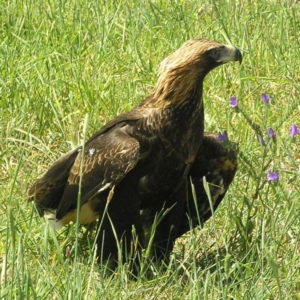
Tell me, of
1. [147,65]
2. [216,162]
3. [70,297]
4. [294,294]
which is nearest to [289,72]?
[147,65]

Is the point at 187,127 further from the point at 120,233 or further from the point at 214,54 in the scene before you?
the point at 120,233

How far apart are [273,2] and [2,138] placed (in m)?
2.45

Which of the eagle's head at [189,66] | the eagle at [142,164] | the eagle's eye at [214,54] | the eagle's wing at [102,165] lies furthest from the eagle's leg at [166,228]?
the eagle's eye at [214,54]

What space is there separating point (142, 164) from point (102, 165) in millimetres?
189

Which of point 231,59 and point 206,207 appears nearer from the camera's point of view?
point 231,59

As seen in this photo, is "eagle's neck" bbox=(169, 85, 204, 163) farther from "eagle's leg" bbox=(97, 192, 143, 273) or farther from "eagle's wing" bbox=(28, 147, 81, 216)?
"eagle's wing" bbox=(28, 147, 81, 216)

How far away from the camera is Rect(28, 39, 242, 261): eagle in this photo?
462cm

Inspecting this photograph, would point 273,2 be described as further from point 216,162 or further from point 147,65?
A: point 216,162

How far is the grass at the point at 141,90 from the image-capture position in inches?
188

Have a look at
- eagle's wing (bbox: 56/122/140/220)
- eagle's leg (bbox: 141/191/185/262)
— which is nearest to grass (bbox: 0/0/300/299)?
eagle's leg (bbox: 141/191/185/262)

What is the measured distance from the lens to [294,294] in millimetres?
4250

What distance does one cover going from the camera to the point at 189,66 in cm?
476

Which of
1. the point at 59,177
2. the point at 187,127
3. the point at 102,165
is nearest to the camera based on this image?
the point at 102,165

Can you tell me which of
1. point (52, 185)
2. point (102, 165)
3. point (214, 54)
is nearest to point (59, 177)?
point (52, 185)
